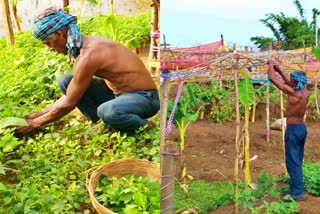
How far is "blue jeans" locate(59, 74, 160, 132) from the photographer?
4.96ft

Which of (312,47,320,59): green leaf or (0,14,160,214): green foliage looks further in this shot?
(0,14,160,214): green foliage

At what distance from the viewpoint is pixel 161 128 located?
142 centimetres

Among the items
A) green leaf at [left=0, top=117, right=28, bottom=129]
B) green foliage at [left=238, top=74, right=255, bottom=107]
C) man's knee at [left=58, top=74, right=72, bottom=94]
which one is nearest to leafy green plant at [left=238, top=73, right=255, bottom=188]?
green foliage at [left=238, top=74, right=255, bottom=107]

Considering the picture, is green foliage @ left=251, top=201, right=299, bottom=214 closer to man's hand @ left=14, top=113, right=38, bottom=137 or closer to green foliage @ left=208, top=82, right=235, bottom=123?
green foliage @ left=208, top=82, right=235, bottom=123

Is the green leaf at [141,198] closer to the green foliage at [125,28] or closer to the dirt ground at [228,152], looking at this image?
the dirt ground at [228,152]

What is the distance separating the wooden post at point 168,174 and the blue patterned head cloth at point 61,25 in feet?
1.28

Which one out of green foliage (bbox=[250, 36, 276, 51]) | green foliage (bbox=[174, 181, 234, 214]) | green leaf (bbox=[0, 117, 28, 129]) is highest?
green foliage (bbox=[250, 36, 276, 51])

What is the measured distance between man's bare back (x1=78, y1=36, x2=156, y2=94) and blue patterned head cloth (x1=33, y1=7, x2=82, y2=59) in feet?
0.08

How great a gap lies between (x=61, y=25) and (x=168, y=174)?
0.51m

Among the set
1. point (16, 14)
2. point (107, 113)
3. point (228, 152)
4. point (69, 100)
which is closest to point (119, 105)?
point (107, 113)

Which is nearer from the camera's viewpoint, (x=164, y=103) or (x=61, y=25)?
(x=164, y=103)

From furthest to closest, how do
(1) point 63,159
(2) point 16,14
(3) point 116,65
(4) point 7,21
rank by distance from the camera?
1. (4) point 7,21
2. (2) point 16,14
3. (1) point 63,159
4. (3) point 116,65

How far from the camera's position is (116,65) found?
1.53m

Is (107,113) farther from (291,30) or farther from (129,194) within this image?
(291,30)
